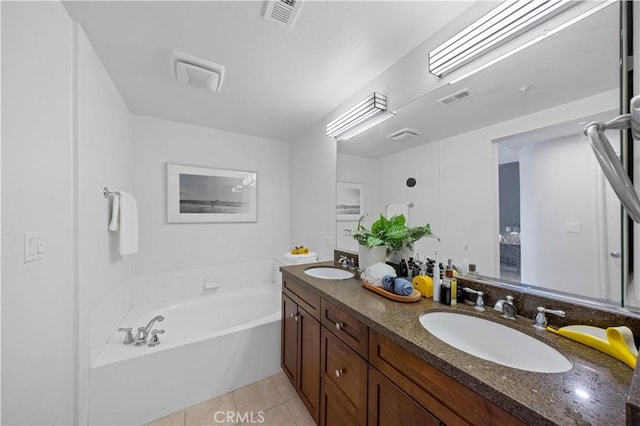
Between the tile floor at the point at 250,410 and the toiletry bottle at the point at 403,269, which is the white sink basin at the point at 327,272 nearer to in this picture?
the toiletry bottle at the point at 403,269

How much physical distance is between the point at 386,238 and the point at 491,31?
1.15 m

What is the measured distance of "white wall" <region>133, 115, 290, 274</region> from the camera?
2.45m

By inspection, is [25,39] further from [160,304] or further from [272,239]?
[272,239]

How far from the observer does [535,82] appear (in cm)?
99

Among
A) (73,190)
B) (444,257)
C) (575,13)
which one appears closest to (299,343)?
(444,257)

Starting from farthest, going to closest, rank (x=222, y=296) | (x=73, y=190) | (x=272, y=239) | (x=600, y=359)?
(x=272, y=239) < (x=222, y=296) < (x=73, y=190) < (x=600, y=359)

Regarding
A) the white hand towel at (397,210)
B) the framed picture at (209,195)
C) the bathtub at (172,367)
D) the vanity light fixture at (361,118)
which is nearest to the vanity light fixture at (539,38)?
the vanity light fixture at (361,118)

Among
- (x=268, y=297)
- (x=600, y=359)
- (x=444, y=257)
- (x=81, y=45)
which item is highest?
(x=81, y=45)

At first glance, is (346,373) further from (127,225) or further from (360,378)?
(127,225)

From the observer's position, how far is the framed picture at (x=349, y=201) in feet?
6.30

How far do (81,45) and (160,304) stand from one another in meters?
2.19

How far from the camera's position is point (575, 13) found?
2.90ft

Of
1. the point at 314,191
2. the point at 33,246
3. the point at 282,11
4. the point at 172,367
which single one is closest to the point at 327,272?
the point at 314,191

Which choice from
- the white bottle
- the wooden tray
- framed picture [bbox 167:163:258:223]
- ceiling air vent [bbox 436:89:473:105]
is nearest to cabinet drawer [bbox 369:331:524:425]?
the wooden tray
